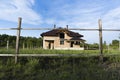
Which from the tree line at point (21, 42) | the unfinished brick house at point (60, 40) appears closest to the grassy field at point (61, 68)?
the tree line at point (21, 42)

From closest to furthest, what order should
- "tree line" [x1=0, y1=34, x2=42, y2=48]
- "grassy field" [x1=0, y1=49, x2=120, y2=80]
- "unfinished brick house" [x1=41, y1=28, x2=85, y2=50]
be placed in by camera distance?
1. "grassy field" [x1=0, y1=49, x2=120, y2=80]
2. "tree line" [x1=0, y1=34, x2=42, y2=48]
3. "unfinished brick house" [x1=41, y1=28, x2=85, y2=50]

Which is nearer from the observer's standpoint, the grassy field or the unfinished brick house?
the grassy field

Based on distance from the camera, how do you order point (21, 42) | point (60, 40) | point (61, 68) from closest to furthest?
point (61, 68) → point (21, 42) → point (60, 40)

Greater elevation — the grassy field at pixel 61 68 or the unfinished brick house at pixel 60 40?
the unfinished brick house at pixel 60 40

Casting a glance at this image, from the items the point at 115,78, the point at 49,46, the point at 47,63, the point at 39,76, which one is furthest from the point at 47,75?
the point at 49,46

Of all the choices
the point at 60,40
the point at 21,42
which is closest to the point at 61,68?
the point at 21,42

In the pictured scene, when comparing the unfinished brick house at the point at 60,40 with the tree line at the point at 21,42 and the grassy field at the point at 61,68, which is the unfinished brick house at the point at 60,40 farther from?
the grassy field at the point at 61,68

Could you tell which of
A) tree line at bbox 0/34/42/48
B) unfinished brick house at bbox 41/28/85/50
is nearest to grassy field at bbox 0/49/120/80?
tree line at bbox 0/34/42/48

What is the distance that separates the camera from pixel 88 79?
525cm

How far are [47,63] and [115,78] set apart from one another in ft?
7.81

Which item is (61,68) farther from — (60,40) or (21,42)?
(60,40)

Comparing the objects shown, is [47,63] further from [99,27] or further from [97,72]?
[99,27]

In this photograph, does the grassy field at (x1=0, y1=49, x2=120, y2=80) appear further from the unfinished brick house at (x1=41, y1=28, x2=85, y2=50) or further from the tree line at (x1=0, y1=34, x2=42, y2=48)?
the unfinished brick house at (x1=41, y1=28, x2=85, y2=50)

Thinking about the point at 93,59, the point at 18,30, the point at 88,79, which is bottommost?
the point at 88,79
